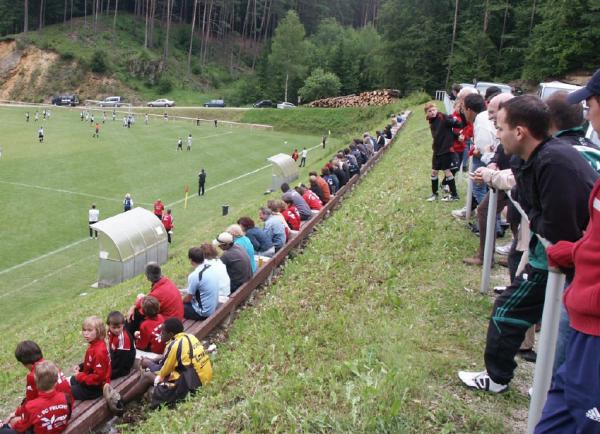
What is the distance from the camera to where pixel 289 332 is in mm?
6980

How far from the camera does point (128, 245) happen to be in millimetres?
18578

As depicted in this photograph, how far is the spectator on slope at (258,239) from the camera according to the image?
35.6 feet

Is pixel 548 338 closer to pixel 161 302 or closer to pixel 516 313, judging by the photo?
pixel 516 313

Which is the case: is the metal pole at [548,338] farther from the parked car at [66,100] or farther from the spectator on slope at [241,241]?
the parked car at [66,100]

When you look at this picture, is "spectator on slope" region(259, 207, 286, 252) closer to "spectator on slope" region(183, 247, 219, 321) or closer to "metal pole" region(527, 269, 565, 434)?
"spectator on slope" region(183, 247, 219, 321)

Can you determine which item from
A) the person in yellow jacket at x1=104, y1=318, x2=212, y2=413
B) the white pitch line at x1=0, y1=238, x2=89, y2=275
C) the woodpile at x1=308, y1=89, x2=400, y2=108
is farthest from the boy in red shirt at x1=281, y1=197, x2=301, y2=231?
the woodpile at x1=308, y1=89, x2=400, y2=108

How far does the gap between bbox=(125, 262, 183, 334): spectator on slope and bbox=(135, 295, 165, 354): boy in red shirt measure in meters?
0.15

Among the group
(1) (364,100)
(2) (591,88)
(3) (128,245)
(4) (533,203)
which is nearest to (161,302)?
(4) (533,203)

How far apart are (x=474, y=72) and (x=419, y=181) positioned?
148ft

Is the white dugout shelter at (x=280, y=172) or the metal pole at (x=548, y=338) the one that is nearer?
the metal pole at (x=548, y=338)

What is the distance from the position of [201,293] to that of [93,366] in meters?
2.04

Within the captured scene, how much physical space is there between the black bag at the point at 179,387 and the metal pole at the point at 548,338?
3972mm

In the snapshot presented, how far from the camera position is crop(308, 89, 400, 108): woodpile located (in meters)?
65.7

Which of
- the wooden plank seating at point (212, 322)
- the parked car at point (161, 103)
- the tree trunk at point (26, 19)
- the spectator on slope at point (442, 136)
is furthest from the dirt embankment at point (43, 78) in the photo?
the spectator on slope at point (442, 136)
